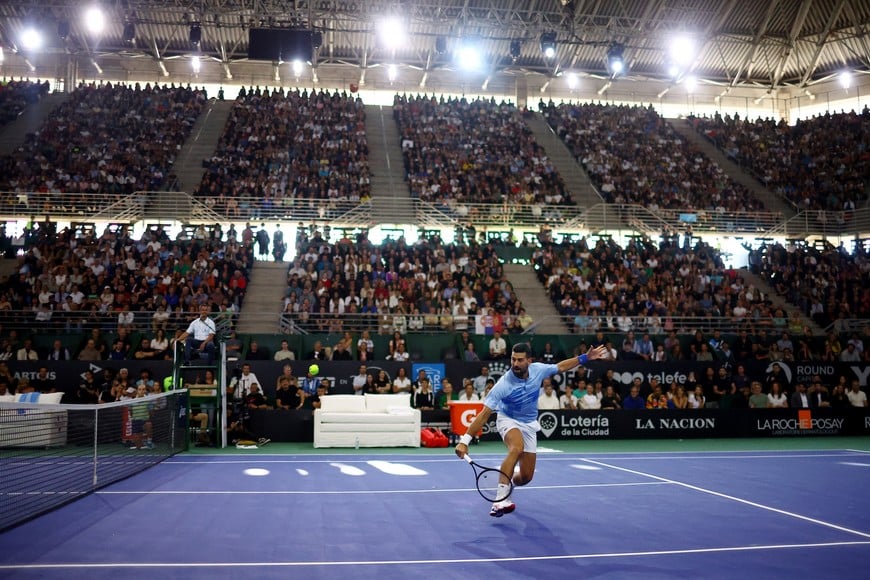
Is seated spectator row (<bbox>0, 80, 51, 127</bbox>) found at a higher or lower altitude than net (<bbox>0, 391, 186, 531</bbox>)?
higher

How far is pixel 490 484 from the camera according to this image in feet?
41.5

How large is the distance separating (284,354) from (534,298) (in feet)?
33.5

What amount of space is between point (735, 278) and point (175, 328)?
68.3ft

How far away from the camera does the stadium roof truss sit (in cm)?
3650

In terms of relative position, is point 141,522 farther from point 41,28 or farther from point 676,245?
point 41,28

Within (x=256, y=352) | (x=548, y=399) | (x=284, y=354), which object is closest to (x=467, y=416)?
(x=548, y=399)

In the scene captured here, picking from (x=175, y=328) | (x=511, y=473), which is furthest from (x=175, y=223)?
(x=511, y=473)

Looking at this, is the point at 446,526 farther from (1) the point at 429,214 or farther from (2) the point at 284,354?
(1) the point at 429,214

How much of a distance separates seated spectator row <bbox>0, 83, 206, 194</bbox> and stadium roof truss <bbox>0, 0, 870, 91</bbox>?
3395 mm

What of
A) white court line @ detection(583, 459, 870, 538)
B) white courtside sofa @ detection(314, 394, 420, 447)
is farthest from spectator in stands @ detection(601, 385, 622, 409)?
white court line @ detection(583, 459, 870, 538)

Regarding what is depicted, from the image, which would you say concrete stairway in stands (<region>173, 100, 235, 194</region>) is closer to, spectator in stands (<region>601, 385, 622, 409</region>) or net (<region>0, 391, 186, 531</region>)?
net (<region>0, 391, 186, 531</region>)

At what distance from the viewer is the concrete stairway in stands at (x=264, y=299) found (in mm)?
25031

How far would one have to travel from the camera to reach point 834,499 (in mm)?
11180

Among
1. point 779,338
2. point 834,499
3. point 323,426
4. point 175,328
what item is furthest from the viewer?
point 779,338
